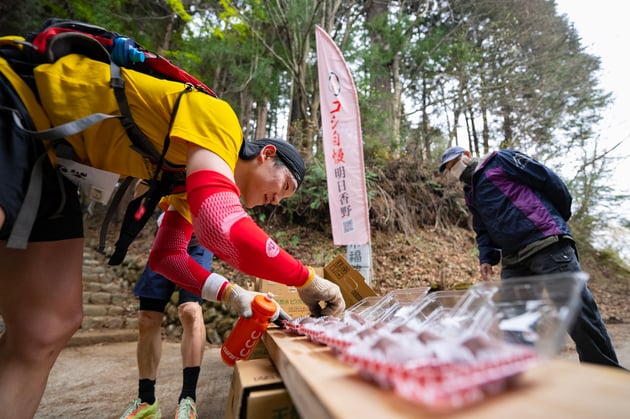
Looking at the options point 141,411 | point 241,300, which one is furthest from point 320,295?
point 141,411

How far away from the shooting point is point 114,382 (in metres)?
2.52

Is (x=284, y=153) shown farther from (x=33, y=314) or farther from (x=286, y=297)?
(x=286, y=297)

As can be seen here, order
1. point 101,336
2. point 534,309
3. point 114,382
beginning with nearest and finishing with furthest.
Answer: point 534,309 < point 114,382 < point 101,336

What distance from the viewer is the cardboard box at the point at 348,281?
2.01 metres

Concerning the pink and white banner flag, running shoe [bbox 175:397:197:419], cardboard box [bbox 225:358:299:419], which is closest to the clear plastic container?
cardboard box [bbox 225:358:299:419]

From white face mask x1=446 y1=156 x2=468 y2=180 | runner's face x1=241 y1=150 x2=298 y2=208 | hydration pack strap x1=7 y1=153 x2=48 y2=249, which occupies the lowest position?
hydration pack strap x1=7 y1=153 x2=48 y2=249

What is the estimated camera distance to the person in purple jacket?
1.80 metres

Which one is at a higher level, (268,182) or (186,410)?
(268,182)

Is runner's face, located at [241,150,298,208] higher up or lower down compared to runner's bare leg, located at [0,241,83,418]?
higher up

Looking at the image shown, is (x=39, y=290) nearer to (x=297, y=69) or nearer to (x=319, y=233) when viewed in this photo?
(x=319, y=233)

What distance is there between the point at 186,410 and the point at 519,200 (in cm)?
240

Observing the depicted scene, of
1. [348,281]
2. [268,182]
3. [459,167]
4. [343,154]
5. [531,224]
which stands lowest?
[348,281]

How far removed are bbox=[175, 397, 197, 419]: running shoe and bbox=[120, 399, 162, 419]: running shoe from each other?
0.17 meters

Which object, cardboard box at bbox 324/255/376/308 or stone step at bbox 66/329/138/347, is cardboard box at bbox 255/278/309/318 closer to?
cardboard box at bbox 324/255/376/308
